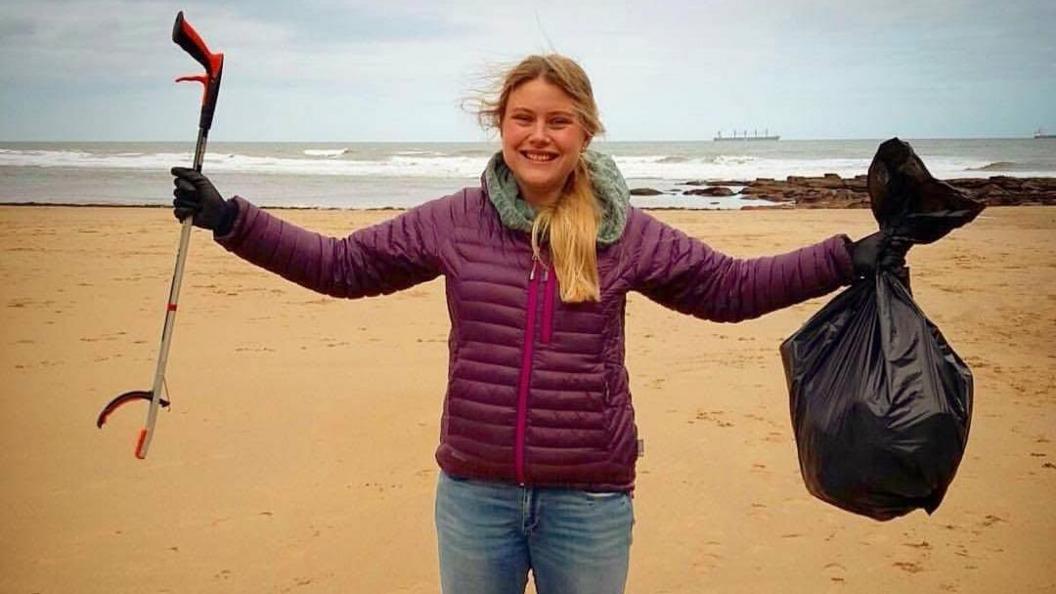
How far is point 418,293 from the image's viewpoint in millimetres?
9461

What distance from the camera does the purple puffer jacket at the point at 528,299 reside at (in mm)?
2133

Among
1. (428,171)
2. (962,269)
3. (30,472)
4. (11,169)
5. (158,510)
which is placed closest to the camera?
(158,510)

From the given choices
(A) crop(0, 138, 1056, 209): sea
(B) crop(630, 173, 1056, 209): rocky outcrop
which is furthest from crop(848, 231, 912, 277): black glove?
(B) crop(630, 173, 1056, 209): rocky outcrop

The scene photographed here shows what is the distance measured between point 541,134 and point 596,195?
0.70 feet

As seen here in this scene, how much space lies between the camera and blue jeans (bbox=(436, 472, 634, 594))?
7.11 ft

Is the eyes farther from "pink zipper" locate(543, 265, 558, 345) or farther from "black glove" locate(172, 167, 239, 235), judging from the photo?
"black glove" locate(172, 167, 239, 235)

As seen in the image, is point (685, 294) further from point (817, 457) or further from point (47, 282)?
point (47, 282)

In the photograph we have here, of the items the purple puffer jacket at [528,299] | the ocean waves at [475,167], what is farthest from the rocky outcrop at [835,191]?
the purple puffer jacket at [528,299]

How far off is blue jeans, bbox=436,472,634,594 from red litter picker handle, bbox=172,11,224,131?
3.79 feet

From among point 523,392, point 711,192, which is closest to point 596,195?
point 523,392

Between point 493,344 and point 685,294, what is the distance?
511 millimetres

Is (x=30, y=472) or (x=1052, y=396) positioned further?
(x=1052, y=396)

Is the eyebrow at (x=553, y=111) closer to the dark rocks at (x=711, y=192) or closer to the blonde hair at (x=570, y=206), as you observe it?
the blonde hair at (x=570, y=206)

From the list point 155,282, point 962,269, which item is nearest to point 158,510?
point 155,282
